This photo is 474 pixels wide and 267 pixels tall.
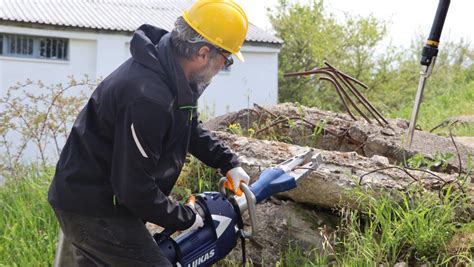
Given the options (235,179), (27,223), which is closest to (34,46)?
(27,223)

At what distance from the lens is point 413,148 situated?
4.72 metres

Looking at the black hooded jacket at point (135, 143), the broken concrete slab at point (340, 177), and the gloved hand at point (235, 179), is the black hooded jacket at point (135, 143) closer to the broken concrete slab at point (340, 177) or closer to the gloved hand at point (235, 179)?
the gloved hand at point (235, 179)

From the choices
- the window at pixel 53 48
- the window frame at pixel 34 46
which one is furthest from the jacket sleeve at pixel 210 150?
the window at pixel 53 48

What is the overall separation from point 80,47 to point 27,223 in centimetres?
2027

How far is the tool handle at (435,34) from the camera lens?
4.72 meters

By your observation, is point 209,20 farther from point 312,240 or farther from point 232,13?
point 312,240

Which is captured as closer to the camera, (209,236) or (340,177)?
(209,236)

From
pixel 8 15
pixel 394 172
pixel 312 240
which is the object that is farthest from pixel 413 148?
pixel 8 15

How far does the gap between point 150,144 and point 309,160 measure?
1.30 metres

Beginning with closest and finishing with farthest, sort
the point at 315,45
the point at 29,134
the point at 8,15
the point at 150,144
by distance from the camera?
the point at 150,144, the point at 29,134, the point at 8,15, the point at 315,45

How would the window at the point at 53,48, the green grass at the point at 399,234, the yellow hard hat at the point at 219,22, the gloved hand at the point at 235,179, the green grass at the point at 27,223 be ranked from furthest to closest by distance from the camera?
the window at the point at 53,48, the green grass at the point at 27,223, the green grass at the point at 399,234, the gloved hand at the point at 235,179, the yellow hard hat at the point at 219,22

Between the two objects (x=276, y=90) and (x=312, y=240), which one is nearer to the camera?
(x=312, y=240)

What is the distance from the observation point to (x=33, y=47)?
23.8 metres

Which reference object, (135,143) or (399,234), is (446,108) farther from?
(135,143)
